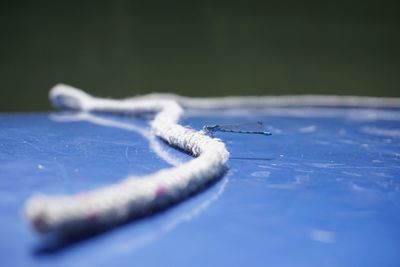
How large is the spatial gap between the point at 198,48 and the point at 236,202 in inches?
107

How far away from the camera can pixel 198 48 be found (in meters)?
3.50

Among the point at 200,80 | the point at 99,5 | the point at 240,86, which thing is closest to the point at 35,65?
the point at 99,5

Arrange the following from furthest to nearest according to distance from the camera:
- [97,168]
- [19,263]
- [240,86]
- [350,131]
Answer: [240,86] < [350,131] < [97,168] < [19,263]

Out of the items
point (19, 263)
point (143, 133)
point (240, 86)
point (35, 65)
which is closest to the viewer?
point (19, 263)

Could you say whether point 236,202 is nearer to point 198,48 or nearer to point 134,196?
point 134,196

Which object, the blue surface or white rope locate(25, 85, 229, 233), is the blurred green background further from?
white rope locate(25, 85, 229, 233)

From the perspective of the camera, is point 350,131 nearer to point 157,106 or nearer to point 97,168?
point 157,106

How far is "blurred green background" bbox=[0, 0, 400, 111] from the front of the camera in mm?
3342

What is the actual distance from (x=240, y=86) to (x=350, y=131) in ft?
5.37

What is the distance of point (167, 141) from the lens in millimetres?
1434

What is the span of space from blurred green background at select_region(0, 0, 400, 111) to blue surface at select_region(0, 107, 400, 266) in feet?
5.81

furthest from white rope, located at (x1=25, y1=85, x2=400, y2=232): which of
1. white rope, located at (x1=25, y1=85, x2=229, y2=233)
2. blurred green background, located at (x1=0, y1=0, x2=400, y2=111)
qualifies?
blurred green background, located at (x1=0, y1=0, x2=400, y2=111)

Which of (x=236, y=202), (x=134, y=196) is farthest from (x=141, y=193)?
(x=236, y=202)

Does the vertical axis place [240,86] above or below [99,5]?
below
